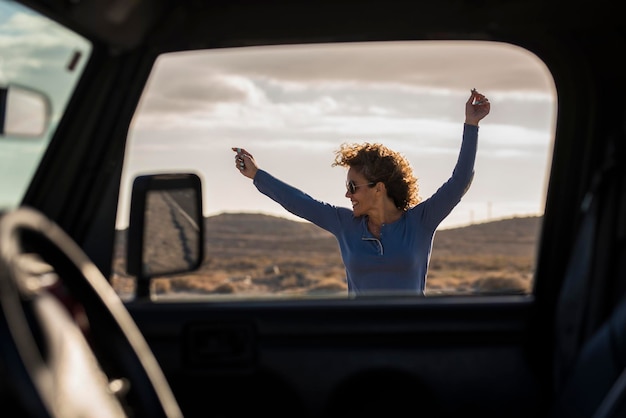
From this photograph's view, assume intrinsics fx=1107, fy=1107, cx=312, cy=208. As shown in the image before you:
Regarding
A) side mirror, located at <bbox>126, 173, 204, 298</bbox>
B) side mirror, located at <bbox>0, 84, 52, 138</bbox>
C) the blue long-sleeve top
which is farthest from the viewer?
the blue long-sleeve top

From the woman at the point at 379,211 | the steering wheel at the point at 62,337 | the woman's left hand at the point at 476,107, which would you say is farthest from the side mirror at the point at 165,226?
the steering wheel at the point at 62,337

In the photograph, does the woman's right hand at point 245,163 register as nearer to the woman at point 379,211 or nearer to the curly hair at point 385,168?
the woman at point 379,211

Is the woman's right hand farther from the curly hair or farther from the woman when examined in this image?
the curly hair

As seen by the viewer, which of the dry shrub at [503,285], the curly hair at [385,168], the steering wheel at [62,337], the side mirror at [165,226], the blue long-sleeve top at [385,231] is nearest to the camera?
the steering wheel at [62,337]

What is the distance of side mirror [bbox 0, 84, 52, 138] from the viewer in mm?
2725

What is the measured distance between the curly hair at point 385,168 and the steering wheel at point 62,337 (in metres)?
2.78

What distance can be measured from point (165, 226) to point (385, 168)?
1.66m

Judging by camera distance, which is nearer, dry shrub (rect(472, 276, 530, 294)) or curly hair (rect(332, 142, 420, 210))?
dry shrub (rect(472, 276, 530, 294))

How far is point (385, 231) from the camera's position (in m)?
4.77

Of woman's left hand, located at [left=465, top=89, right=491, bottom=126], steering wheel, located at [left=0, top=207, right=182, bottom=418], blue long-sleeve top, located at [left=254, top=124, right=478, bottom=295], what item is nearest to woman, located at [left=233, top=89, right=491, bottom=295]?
blue long-sleeve top, located at [left=254, top=124, right=478, bottom=295]

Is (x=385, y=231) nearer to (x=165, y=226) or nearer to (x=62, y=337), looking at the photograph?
(x=165, y=226)

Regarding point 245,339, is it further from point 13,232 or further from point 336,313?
point 13,232

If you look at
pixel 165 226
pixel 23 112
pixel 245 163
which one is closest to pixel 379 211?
pixel 245 163

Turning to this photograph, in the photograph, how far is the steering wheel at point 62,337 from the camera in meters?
1.47
